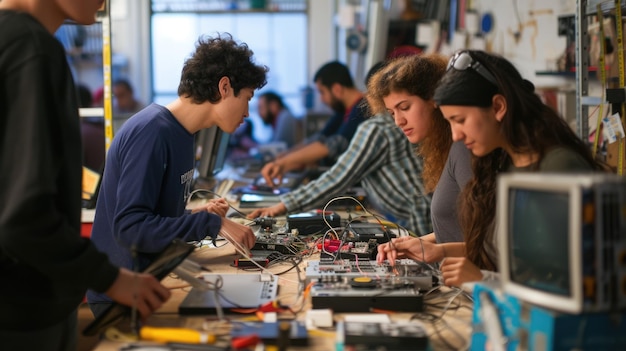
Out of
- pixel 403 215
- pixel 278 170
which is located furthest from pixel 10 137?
pixel 278 170

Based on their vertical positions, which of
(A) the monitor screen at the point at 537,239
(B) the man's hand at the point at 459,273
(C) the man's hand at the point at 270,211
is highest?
(A) the monitor screen at the point at 537,239

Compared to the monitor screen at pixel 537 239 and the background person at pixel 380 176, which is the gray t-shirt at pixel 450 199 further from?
the monitor screen at pixel 537 239

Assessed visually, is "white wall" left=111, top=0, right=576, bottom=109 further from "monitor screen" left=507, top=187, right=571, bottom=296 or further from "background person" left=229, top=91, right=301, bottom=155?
"monitor screen" left=507, top=187, right=571, bottom=296

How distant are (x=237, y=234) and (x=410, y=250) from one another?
56 centimetres

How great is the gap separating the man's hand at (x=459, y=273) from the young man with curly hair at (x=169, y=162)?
734 millimetres

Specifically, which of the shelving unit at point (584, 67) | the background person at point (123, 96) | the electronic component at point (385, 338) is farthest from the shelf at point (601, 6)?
the background person at point (123, 96)

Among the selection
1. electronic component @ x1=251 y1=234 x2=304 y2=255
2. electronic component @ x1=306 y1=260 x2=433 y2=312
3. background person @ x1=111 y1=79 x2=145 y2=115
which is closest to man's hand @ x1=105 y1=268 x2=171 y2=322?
electronic component @ x1=306 y1=260 x2=433 y2=312

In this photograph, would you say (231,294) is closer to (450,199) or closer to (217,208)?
(217,208)

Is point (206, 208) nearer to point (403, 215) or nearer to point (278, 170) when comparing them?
point (403, 215)

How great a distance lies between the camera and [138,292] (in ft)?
5.12

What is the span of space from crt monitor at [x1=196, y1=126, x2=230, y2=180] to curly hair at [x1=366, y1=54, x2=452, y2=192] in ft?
5.17

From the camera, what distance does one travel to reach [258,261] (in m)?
2.33

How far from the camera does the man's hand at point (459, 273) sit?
1.82m

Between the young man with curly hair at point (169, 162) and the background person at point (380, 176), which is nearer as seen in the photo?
the young man with curly hair at point (169, 162)
